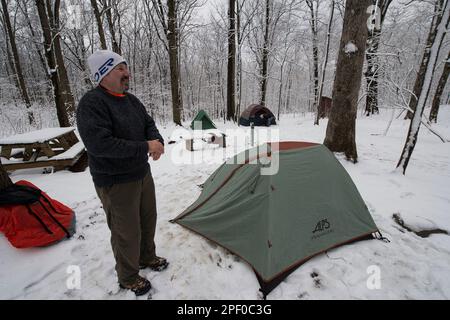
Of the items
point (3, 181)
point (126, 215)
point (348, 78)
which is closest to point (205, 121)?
point (348, 78)

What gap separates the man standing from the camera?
170cm

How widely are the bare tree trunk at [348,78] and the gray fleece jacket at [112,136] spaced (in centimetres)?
439

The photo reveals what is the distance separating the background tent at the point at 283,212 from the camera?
237 cm

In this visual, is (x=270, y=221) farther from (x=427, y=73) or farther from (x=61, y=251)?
(x=427, y=73)

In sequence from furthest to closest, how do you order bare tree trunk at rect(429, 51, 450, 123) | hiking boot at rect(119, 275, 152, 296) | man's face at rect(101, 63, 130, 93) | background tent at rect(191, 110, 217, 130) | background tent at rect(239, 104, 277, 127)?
background tent at rect(239, 104, 277, 127) → background tent at rect(191, 110, 217, 130) → bare tree trunk at rect(429, 51, 450, 123) → hiking boot at rect(119, 275, 152, 296) → man's face at rect(101, 63, 130, 93)

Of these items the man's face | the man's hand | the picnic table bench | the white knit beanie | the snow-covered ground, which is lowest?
the snow-covered ground

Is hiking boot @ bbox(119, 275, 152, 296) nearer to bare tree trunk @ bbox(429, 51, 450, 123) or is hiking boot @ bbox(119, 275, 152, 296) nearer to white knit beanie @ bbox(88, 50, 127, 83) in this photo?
white knit beanie @ bbox(88, 50, 127, 83)

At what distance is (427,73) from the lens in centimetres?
396

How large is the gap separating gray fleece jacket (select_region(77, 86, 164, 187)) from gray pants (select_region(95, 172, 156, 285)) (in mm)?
88

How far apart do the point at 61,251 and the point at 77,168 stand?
3338mm

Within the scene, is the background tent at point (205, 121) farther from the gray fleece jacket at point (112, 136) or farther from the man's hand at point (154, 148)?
the man's hand at point (154, 148)

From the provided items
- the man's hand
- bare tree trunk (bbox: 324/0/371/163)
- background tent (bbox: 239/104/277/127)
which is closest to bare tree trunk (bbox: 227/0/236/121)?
background tent (bbox: 239/104/277/127)

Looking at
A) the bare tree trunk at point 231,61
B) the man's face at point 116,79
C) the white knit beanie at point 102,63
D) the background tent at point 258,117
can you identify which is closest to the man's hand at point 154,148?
the man's face at point 116,79
